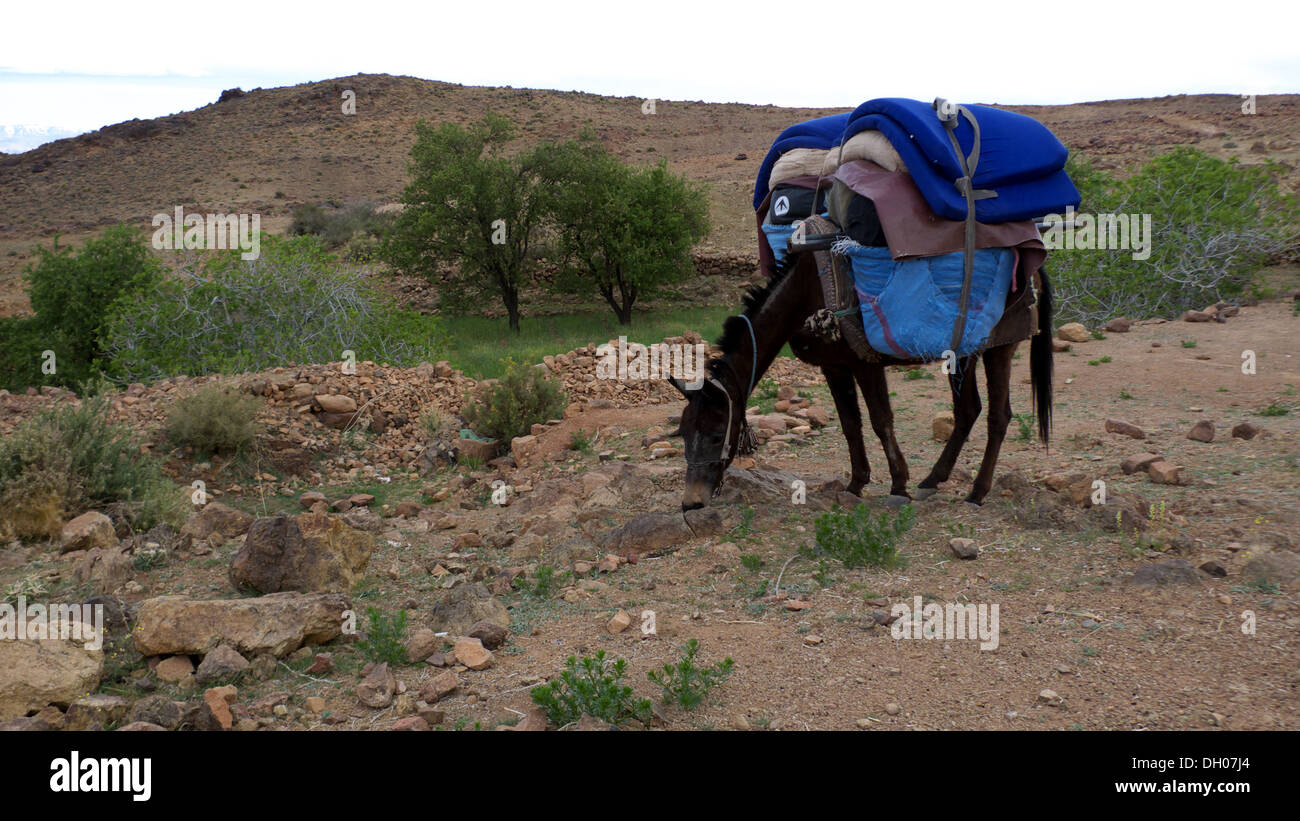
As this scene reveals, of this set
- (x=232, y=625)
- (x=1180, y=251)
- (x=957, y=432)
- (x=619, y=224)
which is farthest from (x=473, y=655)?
(x=619, y=224)

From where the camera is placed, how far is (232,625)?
397cm

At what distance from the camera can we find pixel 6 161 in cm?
5016

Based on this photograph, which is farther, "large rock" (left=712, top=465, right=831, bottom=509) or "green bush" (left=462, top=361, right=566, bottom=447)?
"green bush" (left=462, top=361, right=566, bottom=447)

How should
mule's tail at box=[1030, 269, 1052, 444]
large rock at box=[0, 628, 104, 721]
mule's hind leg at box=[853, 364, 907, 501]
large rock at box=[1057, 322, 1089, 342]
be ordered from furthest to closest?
large rock at box=[1057, 322, 1089, 342]
mule's tail at box=[1030, 269, 1052, 444]
mule's hind leg at box=[853, 364, 907, 501]
large rock at box=[0, 628, 104, 721]

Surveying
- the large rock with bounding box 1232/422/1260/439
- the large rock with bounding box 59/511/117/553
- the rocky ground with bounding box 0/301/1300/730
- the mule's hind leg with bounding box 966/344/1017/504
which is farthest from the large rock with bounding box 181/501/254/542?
the large rock with bounding box 1232/422/1260/439

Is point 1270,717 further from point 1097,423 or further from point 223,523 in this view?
point 223,523

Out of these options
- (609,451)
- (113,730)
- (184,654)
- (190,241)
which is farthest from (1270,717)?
(190,241)

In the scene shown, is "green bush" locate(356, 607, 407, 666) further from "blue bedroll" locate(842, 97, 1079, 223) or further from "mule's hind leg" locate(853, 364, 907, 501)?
"blue bedroll" locate(842, 97, 1079, 223)

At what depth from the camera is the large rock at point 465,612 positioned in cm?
415

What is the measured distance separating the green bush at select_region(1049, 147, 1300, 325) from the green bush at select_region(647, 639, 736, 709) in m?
11.6

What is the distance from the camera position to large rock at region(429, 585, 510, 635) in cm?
415

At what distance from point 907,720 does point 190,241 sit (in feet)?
39.4

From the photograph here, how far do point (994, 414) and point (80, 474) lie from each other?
6936mm

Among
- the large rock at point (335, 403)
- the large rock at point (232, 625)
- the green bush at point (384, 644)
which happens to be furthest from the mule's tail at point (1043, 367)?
the large rock at point (335, 403)
